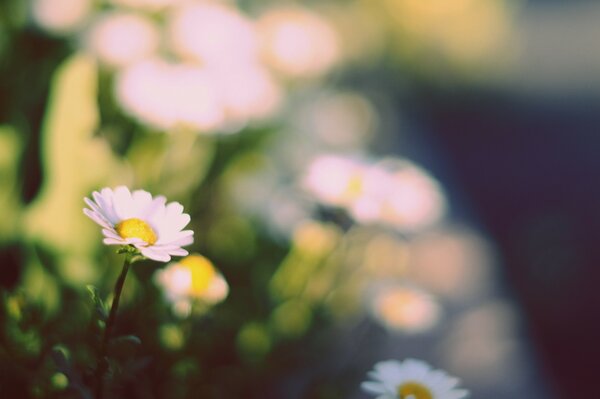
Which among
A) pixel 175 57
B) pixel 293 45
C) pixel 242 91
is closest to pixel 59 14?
pixel 175 57

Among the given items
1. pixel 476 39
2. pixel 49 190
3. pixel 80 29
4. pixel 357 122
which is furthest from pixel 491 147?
pixel 49 190

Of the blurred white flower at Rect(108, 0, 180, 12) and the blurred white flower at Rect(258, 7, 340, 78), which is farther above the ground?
the blurred white flower at Rect(258, 7, 340, 78)

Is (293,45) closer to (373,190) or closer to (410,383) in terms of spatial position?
(373,190)

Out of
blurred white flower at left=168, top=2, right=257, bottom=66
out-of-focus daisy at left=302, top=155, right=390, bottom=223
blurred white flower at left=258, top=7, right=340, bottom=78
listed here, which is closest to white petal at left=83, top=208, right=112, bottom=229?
out-of-focus daisy at left=302, top=155, right=390, bottom=223

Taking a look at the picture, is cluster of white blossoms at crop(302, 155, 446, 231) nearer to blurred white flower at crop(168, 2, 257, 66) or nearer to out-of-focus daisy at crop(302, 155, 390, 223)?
out-of-focus daisy at crop(302, 155, 390, 223)

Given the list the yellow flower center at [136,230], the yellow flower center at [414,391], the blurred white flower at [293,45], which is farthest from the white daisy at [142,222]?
the blurred white flower at [293,45]

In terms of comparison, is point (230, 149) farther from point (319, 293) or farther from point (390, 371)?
point (390, 371)
